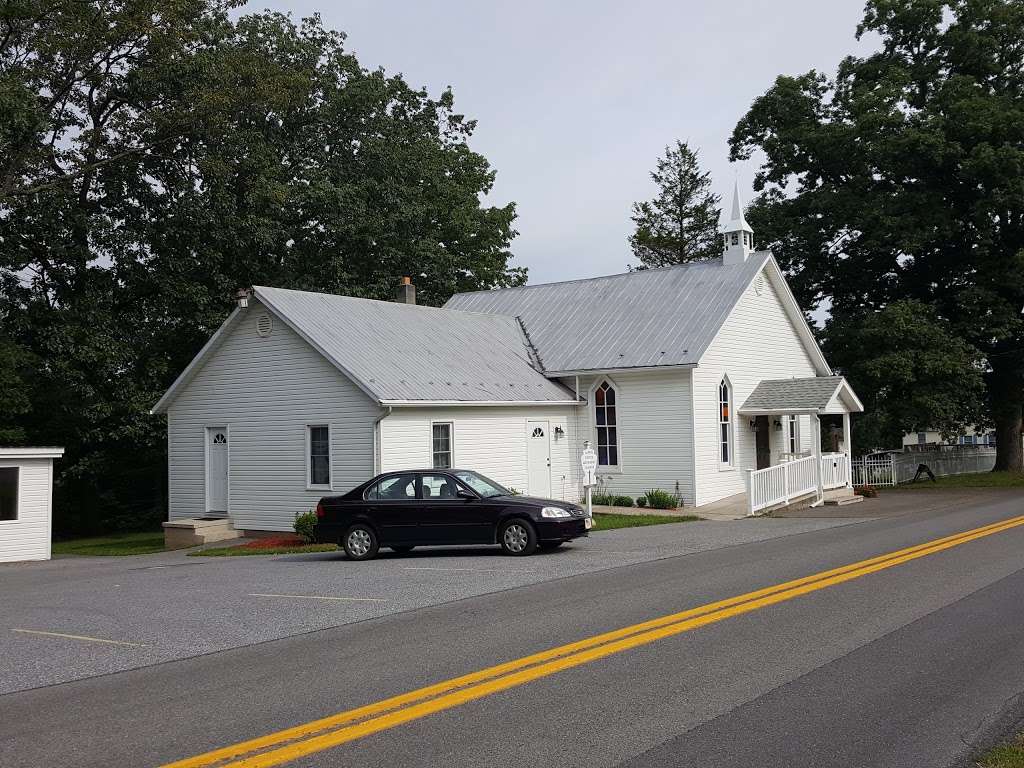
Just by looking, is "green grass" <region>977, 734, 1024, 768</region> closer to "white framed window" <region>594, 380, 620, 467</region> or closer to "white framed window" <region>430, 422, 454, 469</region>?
"white framed window" <region>430, 422, 454, 469</region>

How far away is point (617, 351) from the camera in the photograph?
26.7 metres

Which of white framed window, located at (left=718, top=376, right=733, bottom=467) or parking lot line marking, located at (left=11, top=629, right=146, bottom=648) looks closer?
parking lot line marking, located at (left=11, top=629, right=146, bottom=648)

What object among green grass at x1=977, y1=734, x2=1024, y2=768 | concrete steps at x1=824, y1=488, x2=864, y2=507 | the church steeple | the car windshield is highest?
the church steeple

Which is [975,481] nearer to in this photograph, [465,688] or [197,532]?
[197,532]

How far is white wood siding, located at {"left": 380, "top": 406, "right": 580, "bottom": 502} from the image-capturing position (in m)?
21.6

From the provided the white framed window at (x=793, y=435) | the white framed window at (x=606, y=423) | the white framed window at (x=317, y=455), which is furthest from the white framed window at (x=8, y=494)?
the white framed window at (x=793, y=435)

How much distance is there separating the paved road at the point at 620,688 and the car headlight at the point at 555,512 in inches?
166

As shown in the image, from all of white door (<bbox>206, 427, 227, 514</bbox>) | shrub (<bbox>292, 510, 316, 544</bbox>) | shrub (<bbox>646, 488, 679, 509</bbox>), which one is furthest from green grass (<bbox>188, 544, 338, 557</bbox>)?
shrub (<bbox>646, 488, 679, 509</bbox>)

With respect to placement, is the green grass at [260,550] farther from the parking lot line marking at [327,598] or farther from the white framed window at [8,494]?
the parking lot line marking at [327,598]

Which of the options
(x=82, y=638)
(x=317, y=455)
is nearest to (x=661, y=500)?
(x=317, y=455)

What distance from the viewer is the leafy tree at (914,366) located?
30844mm

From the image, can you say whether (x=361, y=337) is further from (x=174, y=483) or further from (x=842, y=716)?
(x=842, y=716)

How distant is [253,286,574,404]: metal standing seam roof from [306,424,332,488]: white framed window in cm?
194

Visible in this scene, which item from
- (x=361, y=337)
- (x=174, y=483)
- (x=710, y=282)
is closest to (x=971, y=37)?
(x=710, y=282)
